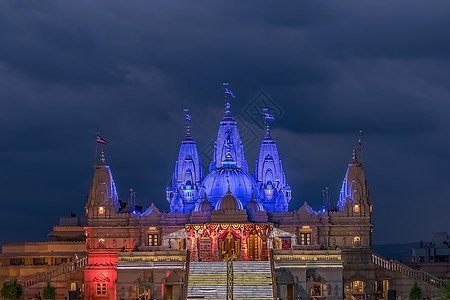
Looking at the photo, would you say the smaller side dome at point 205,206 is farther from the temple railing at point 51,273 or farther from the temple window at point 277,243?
the temple railing at point 51,273

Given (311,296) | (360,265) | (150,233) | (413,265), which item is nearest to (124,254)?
(150,233)

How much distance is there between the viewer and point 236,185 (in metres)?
93.2

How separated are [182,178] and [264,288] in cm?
2611

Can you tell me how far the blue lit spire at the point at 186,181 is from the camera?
97.8 metres

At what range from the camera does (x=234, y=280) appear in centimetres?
7569

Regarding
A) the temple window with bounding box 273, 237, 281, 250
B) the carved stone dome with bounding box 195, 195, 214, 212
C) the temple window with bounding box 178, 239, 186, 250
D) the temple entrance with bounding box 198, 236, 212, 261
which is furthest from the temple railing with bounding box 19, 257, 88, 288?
the temple window with bounding box 273, 237, 281, 250

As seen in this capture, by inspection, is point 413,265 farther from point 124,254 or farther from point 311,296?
point 124,254

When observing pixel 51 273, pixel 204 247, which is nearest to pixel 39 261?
pixel 51 273

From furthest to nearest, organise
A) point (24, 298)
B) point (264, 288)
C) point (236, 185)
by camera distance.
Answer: point (236, 185)
point (24, 298)
point (264, 288)

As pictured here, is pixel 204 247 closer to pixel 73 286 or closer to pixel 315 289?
pixel 315 289

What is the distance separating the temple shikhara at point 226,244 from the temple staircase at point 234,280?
0.69 feet

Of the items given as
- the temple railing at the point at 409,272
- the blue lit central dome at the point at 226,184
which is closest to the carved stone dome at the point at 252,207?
the blue lit central dome at the point at 226,184

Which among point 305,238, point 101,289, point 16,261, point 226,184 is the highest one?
point 226,184

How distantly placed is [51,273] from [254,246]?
1827 cm
